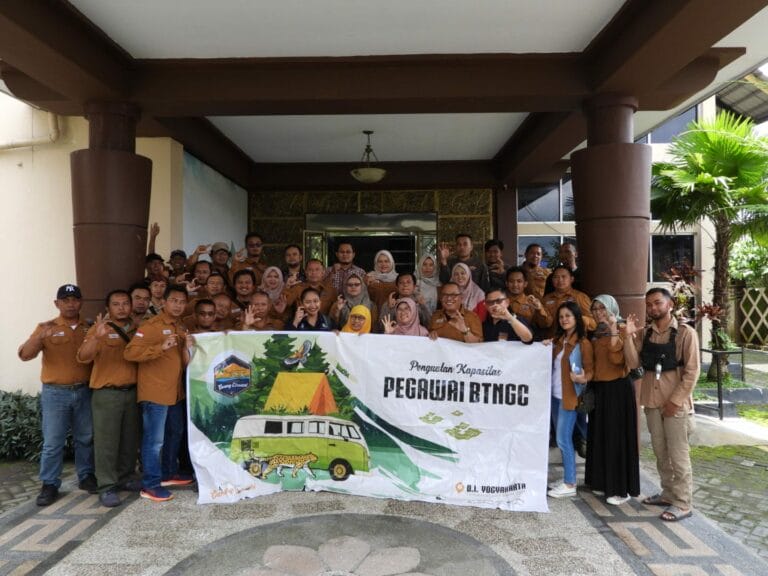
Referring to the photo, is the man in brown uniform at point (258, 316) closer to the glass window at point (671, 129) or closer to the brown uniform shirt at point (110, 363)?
the brown uniform shirt at point (110, 363)

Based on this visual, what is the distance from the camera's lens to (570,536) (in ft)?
10.9

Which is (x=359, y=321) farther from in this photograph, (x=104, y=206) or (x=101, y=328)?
(x=104, y=206)

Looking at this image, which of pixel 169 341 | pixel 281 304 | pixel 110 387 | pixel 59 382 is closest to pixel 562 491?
pixel 281 304

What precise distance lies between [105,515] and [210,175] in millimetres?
5081

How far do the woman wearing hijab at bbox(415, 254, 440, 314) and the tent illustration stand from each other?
1.49m

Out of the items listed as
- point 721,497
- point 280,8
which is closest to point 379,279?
point 280,8

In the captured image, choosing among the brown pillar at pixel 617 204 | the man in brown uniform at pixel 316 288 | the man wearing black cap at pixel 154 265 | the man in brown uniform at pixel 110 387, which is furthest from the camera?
the man wearing black cap at pixel 154 265

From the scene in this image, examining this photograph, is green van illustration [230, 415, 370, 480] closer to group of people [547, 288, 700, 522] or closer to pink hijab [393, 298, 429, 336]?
pink hijab [393, 298, 429, 336]

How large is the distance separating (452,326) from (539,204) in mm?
7801

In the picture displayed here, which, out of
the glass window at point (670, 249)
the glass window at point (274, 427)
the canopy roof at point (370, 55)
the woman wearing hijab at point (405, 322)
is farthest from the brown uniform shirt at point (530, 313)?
the glass window at point (670, 249)

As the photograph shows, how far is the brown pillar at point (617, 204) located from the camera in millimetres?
4699

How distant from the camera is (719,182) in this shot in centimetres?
697

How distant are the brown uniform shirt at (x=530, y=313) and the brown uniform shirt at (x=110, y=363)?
3122 mm

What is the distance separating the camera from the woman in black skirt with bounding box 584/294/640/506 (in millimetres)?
3838
